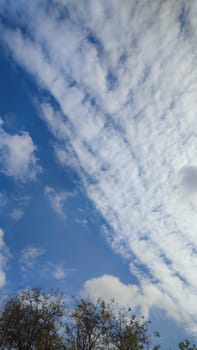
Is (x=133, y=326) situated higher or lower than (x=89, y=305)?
lower

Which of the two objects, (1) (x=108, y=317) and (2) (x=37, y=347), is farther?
(1) (x=108, y=317)

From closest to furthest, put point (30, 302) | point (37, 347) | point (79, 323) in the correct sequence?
point (37, 347) → point (79, 323) → point (30, 302)

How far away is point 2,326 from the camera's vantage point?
3341 cm

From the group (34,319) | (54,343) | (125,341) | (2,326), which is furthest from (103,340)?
(2,326)

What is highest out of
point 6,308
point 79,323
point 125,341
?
point 6,308

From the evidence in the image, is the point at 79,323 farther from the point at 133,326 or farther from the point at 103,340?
the point at 133,326

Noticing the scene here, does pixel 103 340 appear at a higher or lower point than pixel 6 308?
lower

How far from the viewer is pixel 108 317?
116 ft

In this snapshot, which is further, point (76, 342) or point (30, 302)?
point (30, 302)

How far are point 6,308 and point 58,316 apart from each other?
6.91 metres

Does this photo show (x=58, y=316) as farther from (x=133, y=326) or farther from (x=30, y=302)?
(x=133, y=326)

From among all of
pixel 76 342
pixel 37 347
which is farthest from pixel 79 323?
pixel 37 347

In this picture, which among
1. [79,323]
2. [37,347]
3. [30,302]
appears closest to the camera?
[37,347]

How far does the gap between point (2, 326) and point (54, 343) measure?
6675 millimetres
